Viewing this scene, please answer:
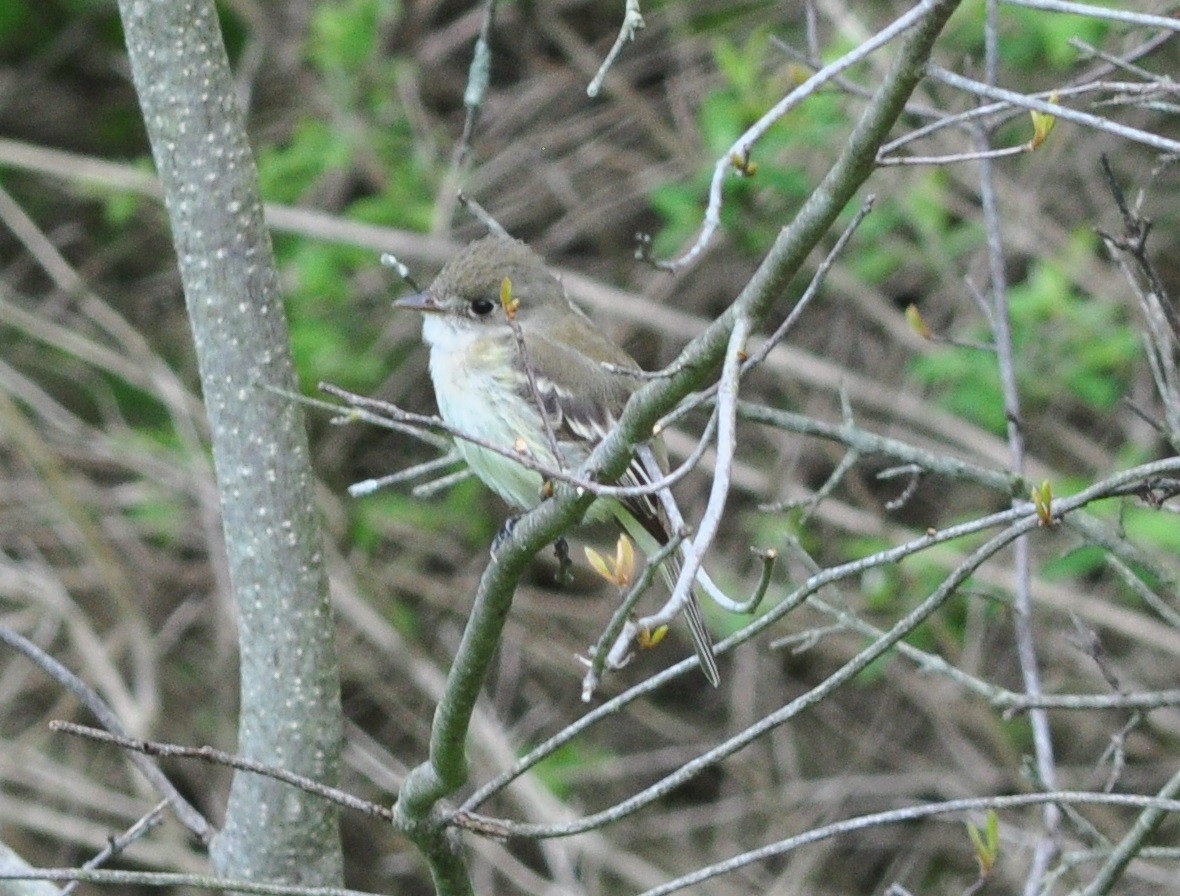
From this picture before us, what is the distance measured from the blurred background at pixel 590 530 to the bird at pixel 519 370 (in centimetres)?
Result: 166

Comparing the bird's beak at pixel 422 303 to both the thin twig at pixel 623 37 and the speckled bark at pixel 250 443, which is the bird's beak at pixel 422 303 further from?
the thin twig at pixel 623 37

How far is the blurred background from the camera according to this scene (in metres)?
6.55

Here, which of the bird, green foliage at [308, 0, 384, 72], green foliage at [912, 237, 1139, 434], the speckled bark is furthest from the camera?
green foliage at [308, 0, 384, 72]

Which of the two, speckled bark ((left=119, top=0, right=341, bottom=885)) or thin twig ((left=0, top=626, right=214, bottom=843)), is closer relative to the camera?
thin twig ((left=0, top=626, right=214, bottom=843))

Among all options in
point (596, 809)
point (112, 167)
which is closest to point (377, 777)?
point (596, 809)

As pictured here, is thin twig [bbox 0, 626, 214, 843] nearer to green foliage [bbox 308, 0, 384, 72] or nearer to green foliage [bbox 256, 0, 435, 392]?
green foliage [bbox 256, 0, 435, 392]

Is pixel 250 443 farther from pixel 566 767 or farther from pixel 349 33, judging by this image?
pixel 349 33

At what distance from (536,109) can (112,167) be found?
6.03 ft

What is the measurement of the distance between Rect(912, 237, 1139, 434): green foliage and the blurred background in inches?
1.5

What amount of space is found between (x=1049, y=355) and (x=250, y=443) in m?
3.55

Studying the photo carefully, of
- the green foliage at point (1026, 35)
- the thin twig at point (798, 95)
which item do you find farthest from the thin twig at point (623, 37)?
the green foliage at point (1026, 35)

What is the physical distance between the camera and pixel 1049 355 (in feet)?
19.9

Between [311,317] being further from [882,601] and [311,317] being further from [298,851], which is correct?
[298,851]

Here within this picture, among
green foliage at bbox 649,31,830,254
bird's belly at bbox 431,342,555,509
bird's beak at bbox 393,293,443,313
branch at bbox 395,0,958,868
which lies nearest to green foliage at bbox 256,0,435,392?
green foliage at bbox 649,31,830,254
